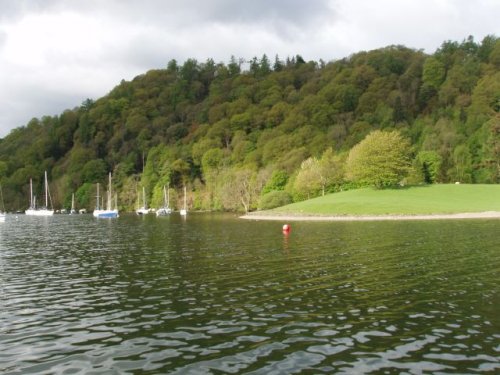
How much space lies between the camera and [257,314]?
20359mm

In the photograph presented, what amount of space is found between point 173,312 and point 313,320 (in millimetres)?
6509

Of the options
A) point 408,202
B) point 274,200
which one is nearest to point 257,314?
point 408,202

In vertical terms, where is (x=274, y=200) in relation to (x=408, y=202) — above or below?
above

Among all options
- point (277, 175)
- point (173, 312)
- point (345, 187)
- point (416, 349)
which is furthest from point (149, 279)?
point (277, 175)

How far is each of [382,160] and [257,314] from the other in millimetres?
109829

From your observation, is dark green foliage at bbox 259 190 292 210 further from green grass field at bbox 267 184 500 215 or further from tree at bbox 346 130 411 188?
tree at bbox 346 130 411 188

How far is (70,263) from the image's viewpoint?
38.5 m

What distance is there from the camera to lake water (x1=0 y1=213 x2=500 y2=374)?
1487 cm

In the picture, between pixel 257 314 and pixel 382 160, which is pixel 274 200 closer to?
pixel 382 160

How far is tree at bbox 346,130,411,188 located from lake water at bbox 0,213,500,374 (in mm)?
85828

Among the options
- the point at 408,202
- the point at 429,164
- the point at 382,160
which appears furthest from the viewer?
the point at 429,164

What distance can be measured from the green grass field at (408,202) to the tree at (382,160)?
377cm

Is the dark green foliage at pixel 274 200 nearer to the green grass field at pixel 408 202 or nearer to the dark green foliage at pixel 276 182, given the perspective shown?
the dark green foliage at pixel 276 182

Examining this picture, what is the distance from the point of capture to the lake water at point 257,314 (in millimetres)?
14866
